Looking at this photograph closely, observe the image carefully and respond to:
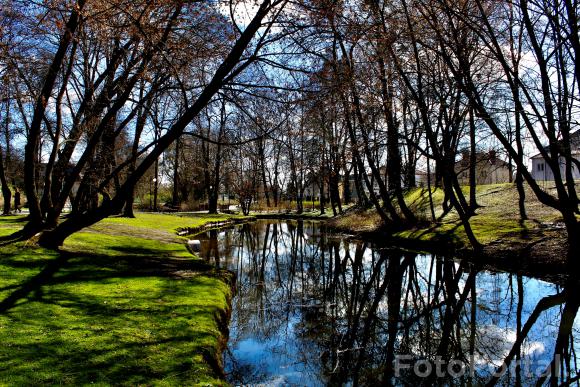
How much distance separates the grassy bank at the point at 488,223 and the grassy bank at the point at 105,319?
10.7 meters

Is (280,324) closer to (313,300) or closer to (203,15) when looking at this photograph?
(313,300)

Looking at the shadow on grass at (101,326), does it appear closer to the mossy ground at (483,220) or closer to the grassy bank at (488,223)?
the grassy bank at (488,223)

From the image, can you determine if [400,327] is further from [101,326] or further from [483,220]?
[483,220]

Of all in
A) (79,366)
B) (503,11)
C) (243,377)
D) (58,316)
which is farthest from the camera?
(503,11)

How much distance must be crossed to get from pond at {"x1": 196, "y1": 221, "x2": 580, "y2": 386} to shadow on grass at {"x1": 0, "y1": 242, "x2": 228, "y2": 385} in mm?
849

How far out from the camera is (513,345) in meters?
6.88

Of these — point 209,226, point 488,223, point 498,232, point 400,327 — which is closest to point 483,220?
point 488,223

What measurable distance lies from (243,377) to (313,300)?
15.1 feet

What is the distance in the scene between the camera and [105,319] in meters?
6.41

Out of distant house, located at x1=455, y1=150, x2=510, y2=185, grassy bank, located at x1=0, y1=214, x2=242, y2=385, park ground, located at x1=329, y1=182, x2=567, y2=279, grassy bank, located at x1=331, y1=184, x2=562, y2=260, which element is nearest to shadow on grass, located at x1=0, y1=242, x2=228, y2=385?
grassy bank, located at x1=0, y1=214, x2=242, y2=385

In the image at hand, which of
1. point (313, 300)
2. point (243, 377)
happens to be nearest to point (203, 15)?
point (313, 300)

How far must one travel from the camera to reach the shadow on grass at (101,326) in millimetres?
4734

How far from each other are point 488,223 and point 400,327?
43.6 feet

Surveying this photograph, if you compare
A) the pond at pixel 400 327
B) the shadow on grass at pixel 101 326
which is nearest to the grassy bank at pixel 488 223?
the pond at pixel 400 327
